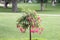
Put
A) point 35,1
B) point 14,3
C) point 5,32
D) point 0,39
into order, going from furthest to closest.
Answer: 1. point 35,1
2. point 14,3
3. point 5,32
4. point 0,39

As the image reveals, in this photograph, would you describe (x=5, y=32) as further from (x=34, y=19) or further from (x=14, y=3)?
(x=14, y=3)

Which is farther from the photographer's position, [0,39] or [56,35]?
[56,35]

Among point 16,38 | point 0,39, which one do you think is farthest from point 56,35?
point 0,39

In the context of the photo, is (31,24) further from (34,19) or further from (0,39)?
(0,39)

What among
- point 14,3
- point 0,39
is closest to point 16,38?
Answer: point 0,39

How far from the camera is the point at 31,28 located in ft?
26.7

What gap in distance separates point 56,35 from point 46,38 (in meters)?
0.81

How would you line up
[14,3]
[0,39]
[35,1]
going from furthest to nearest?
1. [35,1]
2. [14,3]
3. [0,39]

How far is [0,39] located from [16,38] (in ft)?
2.69

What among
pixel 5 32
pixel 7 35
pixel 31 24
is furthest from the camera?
pixel 5 32

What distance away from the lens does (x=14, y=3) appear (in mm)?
30562

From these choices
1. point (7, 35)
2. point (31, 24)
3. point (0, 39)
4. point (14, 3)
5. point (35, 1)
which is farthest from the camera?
point (35, 1)

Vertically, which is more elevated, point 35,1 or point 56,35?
point 56,35

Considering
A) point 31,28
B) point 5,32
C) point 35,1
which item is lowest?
point 35,1
